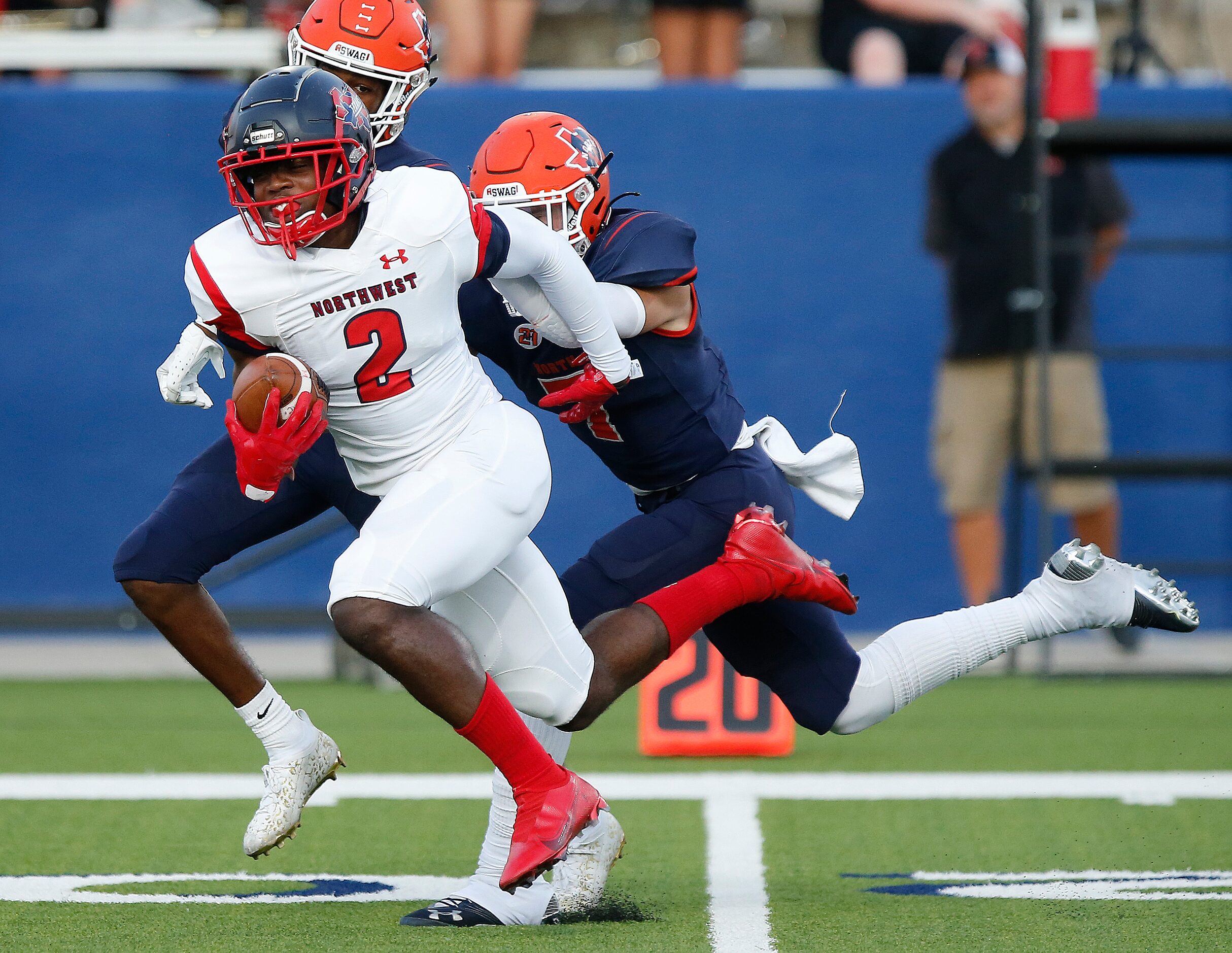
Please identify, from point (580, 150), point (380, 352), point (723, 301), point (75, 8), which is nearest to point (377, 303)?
point (380, 352)

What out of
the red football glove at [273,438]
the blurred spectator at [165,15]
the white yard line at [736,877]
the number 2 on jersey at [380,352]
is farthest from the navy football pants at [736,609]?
the blurred spectator at [165,15]

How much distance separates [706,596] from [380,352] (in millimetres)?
745

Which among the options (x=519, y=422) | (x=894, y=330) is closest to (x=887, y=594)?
(x=894, y=330)

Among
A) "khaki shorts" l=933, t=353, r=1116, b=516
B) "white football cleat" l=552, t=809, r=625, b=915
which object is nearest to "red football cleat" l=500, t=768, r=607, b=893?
"white football cleat" l=552, t=809, r=625, b=915

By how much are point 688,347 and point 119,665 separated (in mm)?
4447

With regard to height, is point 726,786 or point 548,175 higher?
point 548,175

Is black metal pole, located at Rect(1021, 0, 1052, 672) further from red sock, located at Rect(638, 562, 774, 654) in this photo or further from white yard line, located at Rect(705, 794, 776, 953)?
red sock, located at Rect(638, 562, 774, 654)

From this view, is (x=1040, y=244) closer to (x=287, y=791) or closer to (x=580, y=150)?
(x=580, y=150)

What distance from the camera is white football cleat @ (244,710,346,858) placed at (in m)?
2.95

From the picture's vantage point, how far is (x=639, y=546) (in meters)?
3.25

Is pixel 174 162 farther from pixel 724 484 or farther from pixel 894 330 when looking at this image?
pixel 724 484

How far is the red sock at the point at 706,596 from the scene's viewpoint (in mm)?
3096

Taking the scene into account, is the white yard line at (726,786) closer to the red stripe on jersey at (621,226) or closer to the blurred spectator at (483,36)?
the red stripe on jersey at (621,226)

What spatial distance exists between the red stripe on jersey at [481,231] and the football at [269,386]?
0.34 metres
